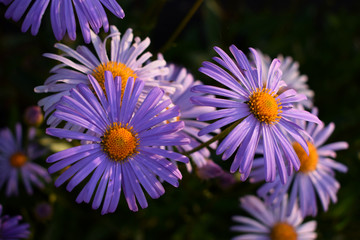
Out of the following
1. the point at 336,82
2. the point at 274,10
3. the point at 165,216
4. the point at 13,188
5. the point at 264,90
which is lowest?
the point at 13,188

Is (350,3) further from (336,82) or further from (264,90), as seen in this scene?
(264,90)

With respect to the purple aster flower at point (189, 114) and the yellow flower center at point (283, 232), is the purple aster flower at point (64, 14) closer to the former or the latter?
the purple aster flower at point (189, 114)

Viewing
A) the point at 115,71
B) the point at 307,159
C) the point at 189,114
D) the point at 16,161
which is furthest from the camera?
the point at 16,161

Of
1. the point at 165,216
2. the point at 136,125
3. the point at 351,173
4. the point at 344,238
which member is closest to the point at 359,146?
the point at 351,173

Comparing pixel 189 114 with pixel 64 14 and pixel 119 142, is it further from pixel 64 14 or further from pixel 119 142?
pixel 64 14

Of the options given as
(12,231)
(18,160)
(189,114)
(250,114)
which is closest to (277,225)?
(189,114)
